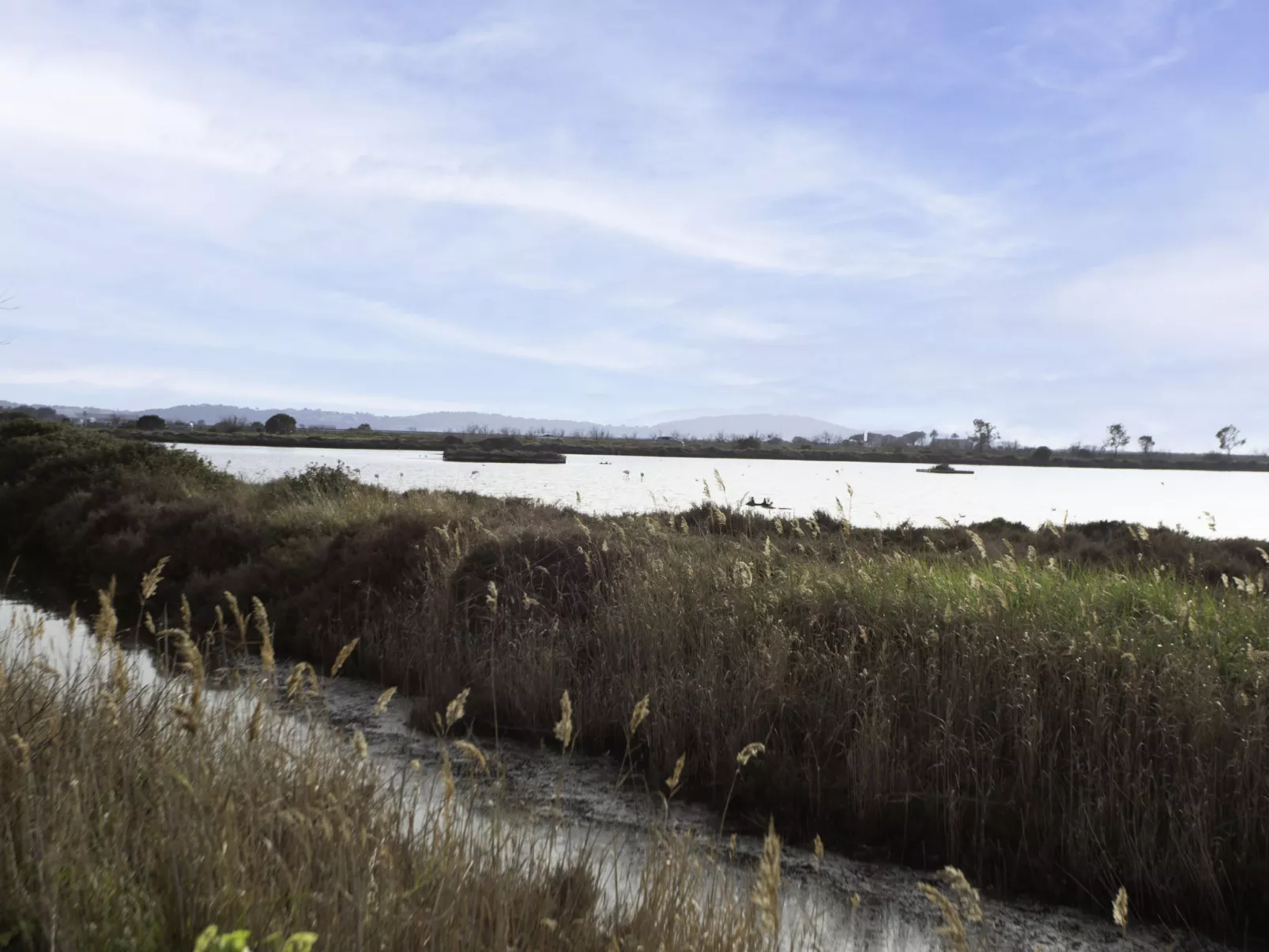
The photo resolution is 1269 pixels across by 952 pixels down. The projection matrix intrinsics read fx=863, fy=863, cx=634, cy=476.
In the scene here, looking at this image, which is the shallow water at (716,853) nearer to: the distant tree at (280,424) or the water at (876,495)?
the water at (876,495)

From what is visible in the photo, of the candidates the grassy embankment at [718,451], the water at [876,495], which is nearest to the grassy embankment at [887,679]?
the water at [876,495]

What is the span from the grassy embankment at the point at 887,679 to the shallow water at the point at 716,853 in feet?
0.93

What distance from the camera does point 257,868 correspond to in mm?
2705

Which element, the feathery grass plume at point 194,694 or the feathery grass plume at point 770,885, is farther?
the feathery grass plume at point 194,694

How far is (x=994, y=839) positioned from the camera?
5941 millimetres

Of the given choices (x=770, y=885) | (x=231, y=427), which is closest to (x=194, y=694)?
(x=770, y=885)

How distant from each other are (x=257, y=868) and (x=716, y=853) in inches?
112

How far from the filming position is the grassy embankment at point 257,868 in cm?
259

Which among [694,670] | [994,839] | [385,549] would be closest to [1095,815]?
[994,839]

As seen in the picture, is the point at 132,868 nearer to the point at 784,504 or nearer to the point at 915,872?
the point at 915,872

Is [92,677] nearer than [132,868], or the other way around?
[132,868]

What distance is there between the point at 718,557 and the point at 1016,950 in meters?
5.50

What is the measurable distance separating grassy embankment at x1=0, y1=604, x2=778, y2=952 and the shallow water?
0.32m

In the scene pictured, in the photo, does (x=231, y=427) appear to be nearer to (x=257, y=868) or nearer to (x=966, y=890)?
(x=257, y=868)
